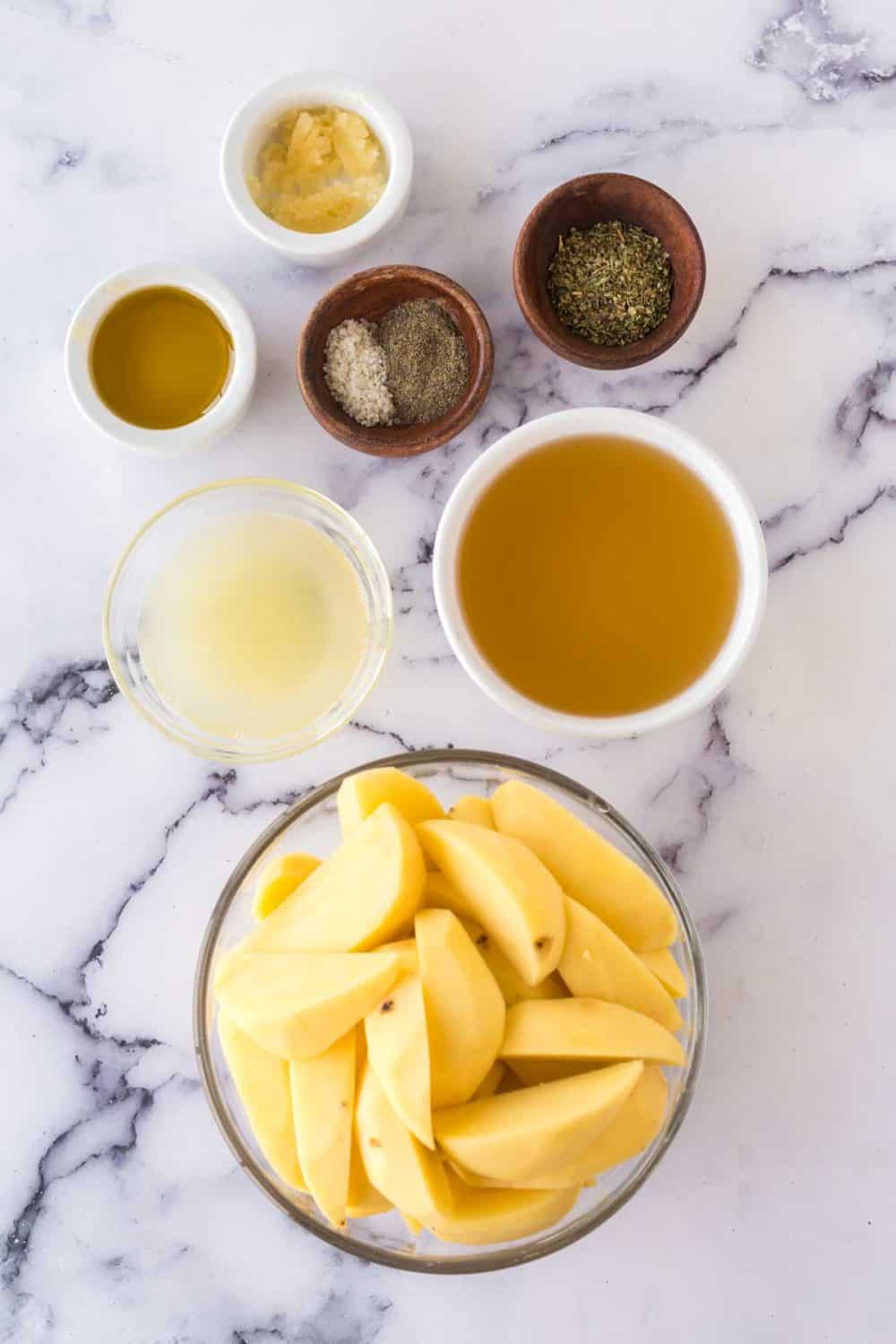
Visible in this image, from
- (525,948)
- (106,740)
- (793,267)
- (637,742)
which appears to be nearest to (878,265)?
(793,267)

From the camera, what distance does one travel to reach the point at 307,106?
121cm

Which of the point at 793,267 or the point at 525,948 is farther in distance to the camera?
the point at 793,267

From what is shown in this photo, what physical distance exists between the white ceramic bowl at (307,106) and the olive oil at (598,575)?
0.90 feet

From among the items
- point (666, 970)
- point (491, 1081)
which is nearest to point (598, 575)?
point (666, 970)

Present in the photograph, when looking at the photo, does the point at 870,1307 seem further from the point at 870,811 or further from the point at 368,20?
the point at 368,20

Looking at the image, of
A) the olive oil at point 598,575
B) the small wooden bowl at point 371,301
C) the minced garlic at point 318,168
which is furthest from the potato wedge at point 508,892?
the minced garlic at point 318,168

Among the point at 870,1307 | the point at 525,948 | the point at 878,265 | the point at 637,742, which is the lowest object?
the point at 870,1307

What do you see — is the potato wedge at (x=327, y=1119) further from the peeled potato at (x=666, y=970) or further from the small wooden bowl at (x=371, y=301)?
the small wooden bowl at (x=371, y=301)

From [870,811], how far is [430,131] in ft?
2.69

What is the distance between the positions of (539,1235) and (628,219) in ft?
3.06

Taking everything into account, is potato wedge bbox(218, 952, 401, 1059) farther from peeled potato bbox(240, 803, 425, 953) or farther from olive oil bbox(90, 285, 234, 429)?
olive oil bbox(90, 285, 234, 429)

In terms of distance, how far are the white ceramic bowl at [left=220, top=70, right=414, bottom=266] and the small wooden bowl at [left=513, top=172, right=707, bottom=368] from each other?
0.44 feet

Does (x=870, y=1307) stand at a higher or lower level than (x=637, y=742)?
lower

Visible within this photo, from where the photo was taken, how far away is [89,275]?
128 centimetres
